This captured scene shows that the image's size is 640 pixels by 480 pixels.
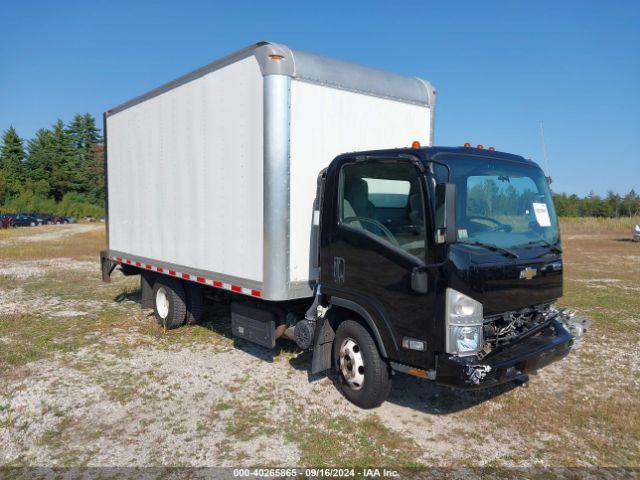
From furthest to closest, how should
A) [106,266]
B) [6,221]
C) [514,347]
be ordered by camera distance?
[6,221]
[106,266]
[514,347]

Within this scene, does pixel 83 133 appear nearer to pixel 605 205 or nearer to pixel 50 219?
pixel 50 219

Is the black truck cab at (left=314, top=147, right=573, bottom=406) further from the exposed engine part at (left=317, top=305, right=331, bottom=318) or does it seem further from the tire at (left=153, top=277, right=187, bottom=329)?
the tire at (left=153, top=277, right=187, bottom=329)

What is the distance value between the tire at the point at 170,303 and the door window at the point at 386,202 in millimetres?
3960

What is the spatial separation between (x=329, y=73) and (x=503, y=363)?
3.59 m

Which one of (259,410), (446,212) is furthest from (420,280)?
(259,410)

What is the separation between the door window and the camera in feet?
14.3

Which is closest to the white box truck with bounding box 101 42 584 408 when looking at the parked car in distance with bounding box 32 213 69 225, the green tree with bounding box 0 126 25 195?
the parked car in distance with bounding box 32 213 69 225

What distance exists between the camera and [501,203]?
471 cm

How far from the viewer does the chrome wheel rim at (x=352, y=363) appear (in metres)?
5.05

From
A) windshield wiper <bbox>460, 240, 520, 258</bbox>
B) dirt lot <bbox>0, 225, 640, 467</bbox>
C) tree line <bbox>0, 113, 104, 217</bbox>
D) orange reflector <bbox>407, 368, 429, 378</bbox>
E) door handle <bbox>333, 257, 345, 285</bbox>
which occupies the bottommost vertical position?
dirt lot <bbox>0, 225, 640, 467</bbox>

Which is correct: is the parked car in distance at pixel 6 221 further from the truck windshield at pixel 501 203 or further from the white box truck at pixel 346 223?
the truck windshield at pixel 501 203

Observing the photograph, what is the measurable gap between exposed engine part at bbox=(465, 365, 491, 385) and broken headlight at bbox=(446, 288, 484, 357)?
13 centimetres

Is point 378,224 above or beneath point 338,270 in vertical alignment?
above

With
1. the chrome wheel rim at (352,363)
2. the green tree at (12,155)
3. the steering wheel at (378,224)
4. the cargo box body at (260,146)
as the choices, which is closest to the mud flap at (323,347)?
the chrome wheel rim at (352,363)
